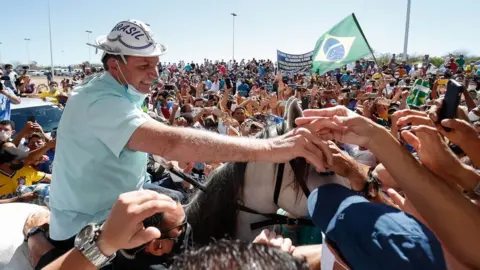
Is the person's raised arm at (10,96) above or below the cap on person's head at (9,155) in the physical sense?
above

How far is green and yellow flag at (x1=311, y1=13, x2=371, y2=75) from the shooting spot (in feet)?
26.8

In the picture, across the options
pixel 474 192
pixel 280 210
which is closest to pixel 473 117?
pixel 474 192

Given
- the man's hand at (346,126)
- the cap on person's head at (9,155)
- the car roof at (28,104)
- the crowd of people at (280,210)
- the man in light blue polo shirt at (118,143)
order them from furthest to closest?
the car roof at (28,104) < the cap on person's head at (9,155) < the man in light blue polo shirt at (118,143) < the man's hand at (346,126) < the crowd of people at (280,210)

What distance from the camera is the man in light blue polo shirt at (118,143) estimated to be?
1.59 m

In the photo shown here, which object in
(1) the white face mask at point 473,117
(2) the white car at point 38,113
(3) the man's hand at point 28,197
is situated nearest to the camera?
(3) the man's hand at point 28,197

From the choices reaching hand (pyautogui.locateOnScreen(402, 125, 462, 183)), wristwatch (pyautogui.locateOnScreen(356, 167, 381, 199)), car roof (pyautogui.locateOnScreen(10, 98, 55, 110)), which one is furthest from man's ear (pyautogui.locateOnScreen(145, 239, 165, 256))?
car roof (pyautogui.locateOnScreen(10, 98, 55, 110))

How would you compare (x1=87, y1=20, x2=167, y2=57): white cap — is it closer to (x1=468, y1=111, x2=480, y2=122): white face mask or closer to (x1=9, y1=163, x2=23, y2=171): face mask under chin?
(x1=9, y1=163, x2=23, y2=171): face mask under chin

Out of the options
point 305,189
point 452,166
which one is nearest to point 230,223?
point 305,189

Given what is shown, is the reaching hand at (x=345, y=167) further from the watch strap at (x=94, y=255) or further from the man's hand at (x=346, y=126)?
the watch strap at (x=94, y=255)

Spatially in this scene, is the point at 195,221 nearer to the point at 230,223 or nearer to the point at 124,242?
the point at 230,223

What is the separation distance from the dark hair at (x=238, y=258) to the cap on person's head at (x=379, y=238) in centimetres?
17

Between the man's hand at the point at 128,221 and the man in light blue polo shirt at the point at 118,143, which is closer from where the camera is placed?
A: the man's hand at the point at 128,221

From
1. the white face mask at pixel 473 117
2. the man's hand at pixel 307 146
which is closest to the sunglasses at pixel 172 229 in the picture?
the man's hand at pixel 307 146

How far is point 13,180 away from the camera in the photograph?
4.49 meters
